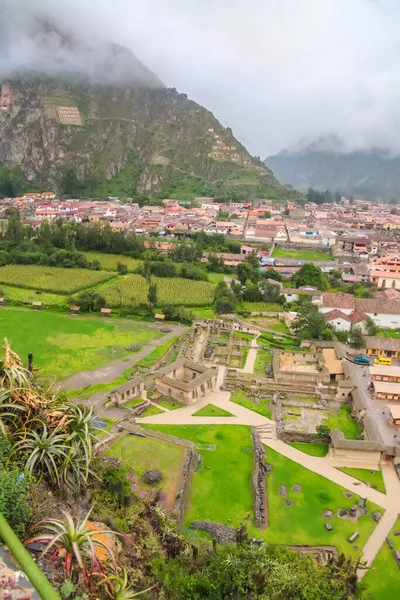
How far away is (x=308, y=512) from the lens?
19.5 meters

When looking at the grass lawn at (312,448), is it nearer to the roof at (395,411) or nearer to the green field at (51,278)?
the roof at (395,411)

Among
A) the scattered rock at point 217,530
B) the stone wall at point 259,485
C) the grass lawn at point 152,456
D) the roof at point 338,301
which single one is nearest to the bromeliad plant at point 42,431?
the scattered rock at point 217,530

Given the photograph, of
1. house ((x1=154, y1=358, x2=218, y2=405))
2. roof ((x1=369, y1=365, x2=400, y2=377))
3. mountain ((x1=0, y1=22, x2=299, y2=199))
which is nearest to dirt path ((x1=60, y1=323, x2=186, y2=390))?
house ((x1=154, y1=358, x2=218, y2=405))

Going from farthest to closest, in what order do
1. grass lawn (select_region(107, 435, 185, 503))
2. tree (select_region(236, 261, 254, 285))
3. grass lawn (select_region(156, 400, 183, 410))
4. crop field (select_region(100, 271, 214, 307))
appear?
tree (select_region(236, 261, 254, 285)) → crop field (select_region(100, 271, 214, 307)) → grass lawn (select_region(156, 400, 183, 410)) → grass lawn (select_region(107, 435, 185, 503))

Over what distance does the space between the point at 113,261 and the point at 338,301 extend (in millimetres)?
A: 35290

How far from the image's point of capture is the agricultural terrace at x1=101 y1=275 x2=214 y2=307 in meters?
49.5

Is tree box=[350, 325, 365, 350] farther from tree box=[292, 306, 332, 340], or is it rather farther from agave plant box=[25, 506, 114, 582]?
agave plant box=[25, 506, 114, 582]

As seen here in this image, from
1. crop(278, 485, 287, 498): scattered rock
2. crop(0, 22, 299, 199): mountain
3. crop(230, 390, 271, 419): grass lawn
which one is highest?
crop(0, 22, 299, 199): mountain

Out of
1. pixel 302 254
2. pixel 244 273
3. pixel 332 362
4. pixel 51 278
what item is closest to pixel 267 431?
pixel 332 362

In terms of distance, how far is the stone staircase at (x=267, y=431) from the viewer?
82.7 ft

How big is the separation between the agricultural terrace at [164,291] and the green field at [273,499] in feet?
86.2

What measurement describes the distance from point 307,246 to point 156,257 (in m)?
32.7

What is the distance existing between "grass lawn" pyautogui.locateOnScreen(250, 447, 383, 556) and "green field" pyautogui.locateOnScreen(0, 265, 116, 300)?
37.9 meters

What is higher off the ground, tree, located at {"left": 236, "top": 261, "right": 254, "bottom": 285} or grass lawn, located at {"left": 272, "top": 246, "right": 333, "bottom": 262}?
grass lawn, located at {"left": 272, "top": 246, "right": 333, "bottom": 262}
